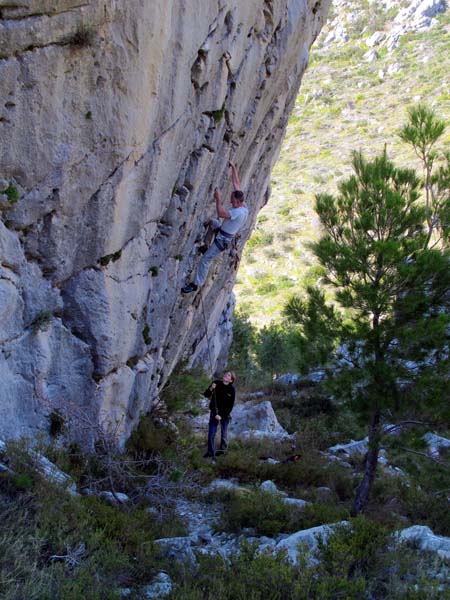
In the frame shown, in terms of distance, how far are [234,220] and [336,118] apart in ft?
173

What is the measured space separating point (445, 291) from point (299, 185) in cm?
4443

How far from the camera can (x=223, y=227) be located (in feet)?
33.1

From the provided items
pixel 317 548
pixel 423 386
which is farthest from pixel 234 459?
pixel 317 548

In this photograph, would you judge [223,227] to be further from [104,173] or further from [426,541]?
[426,541]

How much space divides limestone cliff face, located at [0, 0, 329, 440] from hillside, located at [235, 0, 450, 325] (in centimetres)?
3010

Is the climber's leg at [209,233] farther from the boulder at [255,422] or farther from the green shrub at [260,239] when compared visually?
the green shrub at [260,239]

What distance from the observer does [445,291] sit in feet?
27.6

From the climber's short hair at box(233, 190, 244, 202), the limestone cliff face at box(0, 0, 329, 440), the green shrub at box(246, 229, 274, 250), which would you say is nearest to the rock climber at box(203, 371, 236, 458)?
the limestone cliff face at box(0, 0, 329, 440)

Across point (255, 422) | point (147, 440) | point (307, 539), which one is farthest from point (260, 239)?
point (307, 539)

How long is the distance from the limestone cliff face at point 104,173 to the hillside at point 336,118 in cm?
3010

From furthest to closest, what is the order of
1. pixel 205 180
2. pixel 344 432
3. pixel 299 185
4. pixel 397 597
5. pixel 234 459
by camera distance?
pixel 299 185 → pixel 344 432 → pixel 234 459 → pixel 205 180 → pixel 397 597

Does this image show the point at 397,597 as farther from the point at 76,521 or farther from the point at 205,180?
the point at 205,180

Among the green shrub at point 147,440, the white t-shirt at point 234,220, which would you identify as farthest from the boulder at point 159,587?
the white t-shirt at point 234,220

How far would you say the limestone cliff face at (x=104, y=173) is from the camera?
5895 mm
